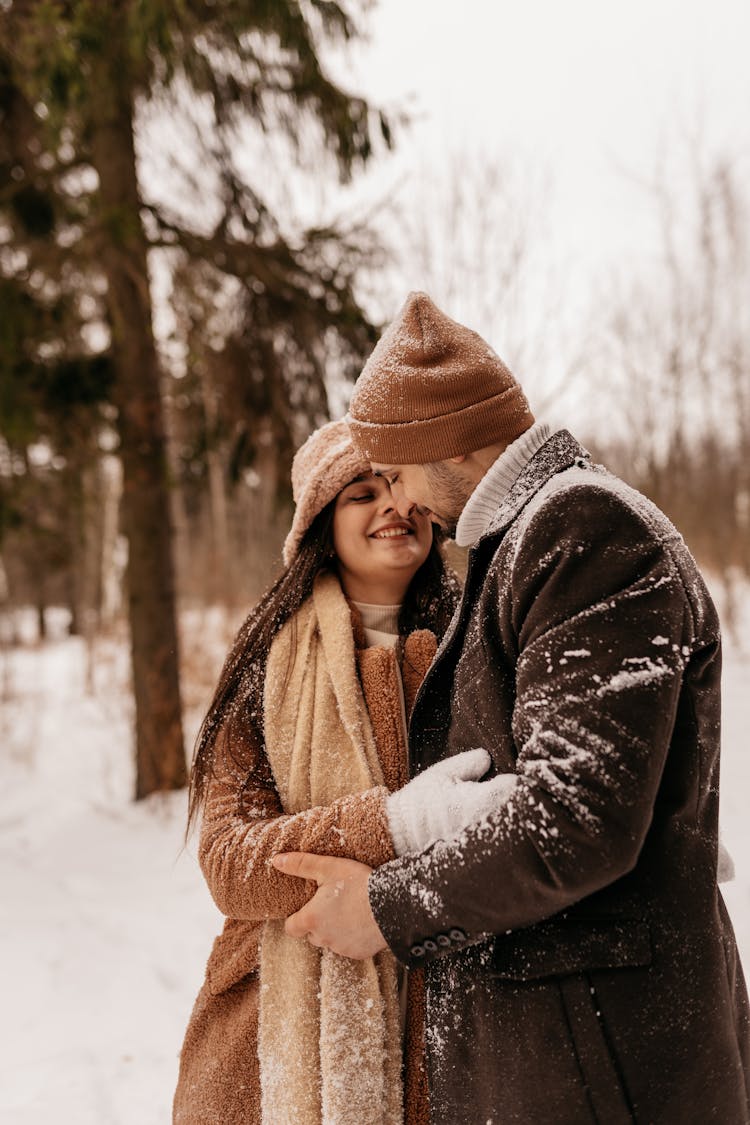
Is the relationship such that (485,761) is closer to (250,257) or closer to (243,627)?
(243,627)

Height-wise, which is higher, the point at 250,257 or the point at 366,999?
the point at 250,257

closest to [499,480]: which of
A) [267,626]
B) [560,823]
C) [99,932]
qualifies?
[560,823]

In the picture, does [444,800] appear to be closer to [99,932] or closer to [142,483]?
[99,932]

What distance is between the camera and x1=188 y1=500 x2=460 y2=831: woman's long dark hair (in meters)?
1.63

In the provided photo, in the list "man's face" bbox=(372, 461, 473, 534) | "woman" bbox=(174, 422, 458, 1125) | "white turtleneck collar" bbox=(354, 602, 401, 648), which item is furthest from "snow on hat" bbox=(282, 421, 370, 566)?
"man's face" bbox=(372, 461, 473, 534)

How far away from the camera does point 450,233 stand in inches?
339

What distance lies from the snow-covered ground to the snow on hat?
1055mm

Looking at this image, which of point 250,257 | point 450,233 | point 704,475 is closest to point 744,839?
point 250,257

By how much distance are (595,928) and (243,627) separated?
0.97m

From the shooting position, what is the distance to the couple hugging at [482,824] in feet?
3.24

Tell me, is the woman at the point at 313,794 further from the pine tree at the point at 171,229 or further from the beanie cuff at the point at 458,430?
the pine tree at the point at 171,229

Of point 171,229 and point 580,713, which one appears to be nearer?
point 580,713

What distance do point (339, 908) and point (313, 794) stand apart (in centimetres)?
28

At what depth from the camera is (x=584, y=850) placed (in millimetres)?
961
